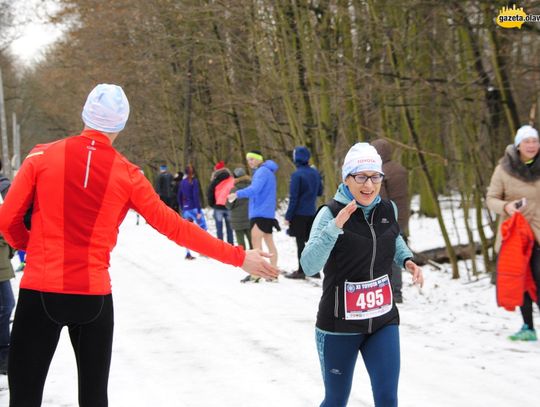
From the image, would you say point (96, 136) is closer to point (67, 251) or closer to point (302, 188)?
point (67, 251)

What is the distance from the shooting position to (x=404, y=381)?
5.79m

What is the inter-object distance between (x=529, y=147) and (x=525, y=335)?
6.01 feet

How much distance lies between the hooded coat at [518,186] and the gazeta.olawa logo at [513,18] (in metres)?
2.36

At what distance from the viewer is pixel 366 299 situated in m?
3.94

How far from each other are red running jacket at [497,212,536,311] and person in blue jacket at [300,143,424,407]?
327cm

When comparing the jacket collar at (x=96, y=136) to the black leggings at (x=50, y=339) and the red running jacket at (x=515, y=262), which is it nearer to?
the black leggings at (x=50, y=339)

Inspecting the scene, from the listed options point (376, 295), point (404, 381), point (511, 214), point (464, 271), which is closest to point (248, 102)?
point (464, 271)

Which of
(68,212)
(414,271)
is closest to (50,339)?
(68,212)

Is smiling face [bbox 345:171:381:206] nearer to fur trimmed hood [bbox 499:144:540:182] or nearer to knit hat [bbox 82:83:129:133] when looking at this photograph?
knit hat [bbox 82:83:129:133]

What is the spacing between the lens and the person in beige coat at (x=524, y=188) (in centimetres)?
681

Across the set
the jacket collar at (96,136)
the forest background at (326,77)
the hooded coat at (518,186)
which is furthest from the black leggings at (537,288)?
the jacket collar at (96,136)

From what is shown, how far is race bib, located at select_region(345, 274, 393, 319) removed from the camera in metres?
3.93

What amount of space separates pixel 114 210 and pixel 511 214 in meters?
A: 4.68

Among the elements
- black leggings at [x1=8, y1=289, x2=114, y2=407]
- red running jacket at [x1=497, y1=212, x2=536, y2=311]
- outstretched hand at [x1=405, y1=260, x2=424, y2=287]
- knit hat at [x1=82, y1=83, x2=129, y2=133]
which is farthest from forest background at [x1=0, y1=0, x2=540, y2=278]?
black leggings at [x1=8, y1=289, x2=114, y2=407]
